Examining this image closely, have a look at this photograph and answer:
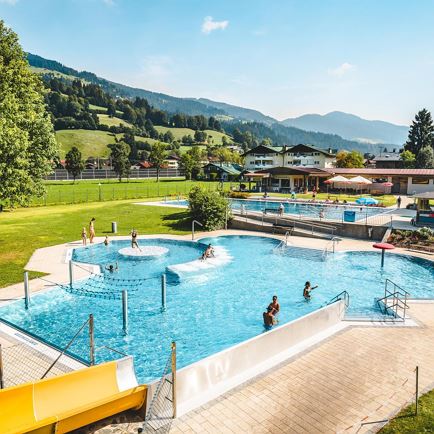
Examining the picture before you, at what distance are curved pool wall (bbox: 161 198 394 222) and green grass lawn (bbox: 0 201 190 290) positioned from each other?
253 inches

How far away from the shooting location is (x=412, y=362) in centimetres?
1070

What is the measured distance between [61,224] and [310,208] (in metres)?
24.5

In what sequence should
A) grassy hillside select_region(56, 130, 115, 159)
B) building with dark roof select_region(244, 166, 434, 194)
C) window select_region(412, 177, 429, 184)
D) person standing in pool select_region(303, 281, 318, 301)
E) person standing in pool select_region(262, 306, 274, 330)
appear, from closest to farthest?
1. person standing in pool select_region(262, 306, 274, 330)
2. person standing in pool select_region(303, 281, 318, 301)
3. window select_region(412, 177, 429, 184)
4. building with dark roof select_region(244, 166, 434, 194)
5. grassy hillside select_region(56, 130, 115, 159)

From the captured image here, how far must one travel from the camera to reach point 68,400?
7.84 metres

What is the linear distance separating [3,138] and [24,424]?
16195 mm

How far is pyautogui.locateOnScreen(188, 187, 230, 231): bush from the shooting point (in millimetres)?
32062

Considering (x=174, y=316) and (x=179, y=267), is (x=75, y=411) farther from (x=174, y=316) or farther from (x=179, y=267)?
(x=179, y=267)

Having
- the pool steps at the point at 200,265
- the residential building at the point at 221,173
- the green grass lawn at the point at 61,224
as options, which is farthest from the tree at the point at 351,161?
the pool steps at the point at 200,265

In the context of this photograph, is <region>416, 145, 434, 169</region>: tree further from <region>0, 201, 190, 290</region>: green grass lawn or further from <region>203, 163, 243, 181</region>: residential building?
<region>0, 201, 190, 290</region>: green grass lawn

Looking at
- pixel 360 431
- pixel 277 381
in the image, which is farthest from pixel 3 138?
pixel 360 431

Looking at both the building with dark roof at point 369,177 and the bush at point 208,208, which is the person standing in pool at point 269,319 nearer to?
the bush at point 208,208

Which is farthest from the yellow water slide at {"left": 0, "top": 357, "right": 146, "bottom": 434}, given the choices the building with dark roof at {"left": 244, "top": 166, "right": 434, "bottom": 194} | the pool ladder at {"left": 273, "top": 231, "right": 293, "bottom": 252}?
the building with dark roof at {"left": 244, "top": 166, "right": 434, "bottom": 194}

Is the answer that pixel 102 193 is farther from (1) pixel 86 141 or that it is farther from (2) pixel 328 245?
(1) pixel 86 141

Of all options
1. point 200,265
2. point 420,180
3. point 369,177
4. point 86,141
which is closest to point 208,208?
point 200,265
